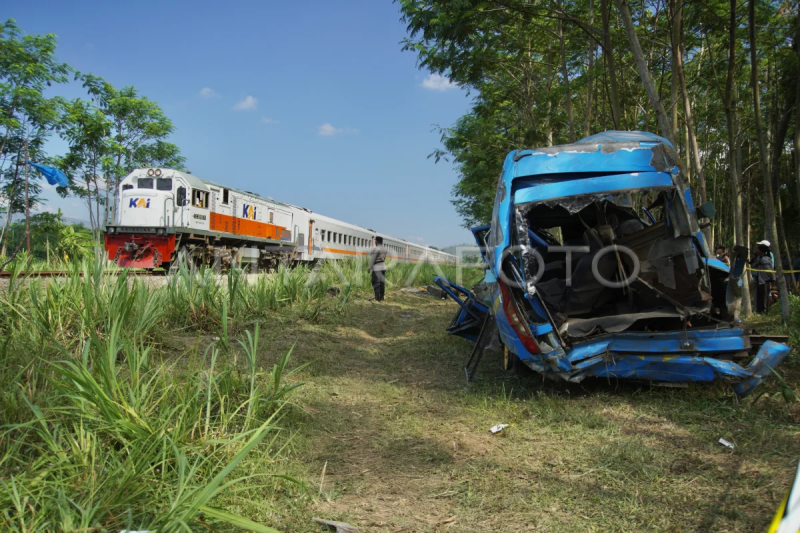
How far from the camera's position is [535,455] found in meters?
2.99

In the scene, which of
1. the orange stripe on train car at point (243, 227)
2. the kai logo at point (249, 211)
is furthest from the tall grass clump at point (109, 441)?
the kai logo at point (249, 211)

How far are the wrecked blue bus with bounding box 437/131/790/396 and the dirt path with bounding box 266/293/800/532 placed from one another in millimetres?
331

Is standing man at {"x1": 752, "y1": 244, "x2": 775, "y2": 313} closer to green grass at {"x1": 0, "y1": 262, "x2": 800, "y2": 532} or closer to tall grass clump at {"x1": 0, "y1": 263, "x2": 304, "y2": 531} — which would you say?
green grass at {"x1": 0, "y1": 262, "x2": 800, "y2": 532}

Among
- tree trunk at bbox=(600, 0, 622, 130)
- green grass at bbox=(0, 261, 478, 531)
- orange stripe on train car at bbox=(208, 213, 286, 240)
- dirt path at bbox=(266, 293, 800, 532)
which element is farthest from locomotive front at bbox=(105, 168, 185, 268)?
tree trunk at bbox=(600, 0, 622, 130)

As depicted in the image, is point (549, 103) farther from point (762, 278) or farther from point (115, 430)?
point (115, 430)

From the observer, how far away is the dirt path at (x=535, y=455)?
2.30m

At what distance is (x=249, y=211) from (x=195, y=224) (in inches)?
154

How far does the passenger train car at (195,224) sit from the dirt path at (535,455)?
7.71 metres

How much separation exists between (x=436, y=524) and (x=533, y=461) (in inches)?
35.3

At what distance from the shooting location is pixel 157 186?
14492mm

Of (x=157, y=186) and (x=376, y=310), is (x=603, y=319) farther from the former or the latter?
(x=157, y=186)

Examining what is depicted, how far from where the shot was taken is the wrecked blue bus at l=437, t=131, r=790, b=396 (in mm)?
3723

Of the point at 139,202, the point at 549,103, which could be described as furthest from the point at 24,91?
the point at 549,103

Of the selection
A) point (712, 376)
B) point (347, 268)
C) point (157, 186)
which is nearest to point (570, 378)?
point (712, 376)
